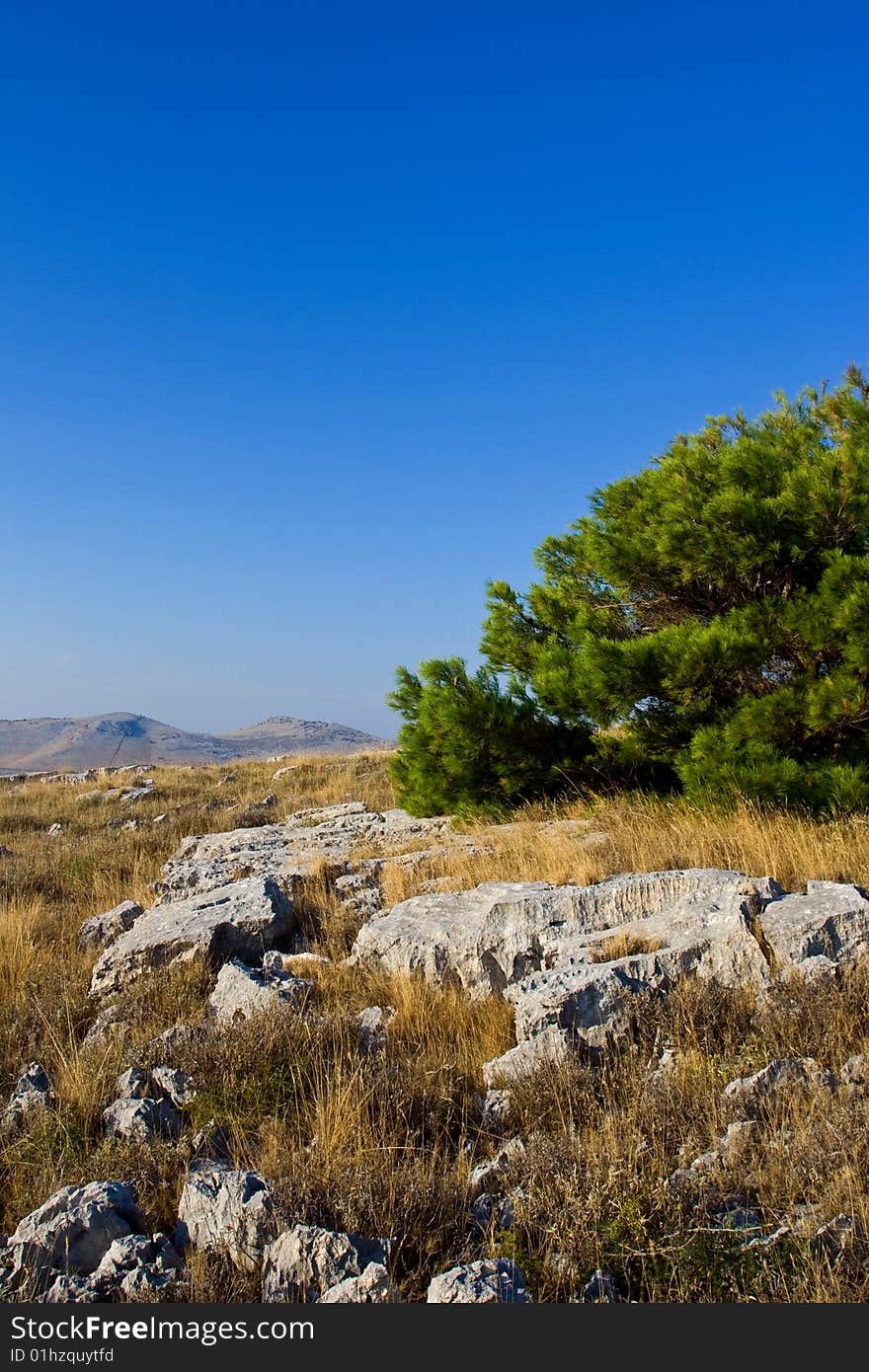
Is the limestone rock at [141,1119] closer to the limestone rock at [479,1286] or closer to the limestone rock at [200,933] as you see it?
the limestone rock at [479,1286]

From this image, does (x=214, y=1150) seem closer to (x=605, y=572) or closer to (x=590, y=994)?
(x=590, y=994)

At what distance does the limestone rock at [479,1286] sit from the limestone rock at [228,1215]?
64cm

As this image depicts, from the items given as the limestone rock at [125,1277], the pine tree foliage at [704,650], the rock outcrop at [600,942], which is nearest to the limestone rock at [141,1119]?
the limestone rock at [125,1277]

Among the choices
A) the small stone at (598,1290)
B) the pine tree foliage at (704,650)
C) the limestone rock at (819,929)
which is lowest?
the small stone at (598,1290)

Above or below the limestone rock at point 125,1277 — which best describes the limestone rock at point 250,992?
above

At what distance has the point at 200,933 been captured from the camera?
5.50 metres

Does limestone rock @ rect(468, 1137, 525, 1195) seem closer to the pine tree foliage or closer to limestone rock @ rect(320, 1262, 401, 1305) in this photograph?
limestone rock @ rect(320, 1262, 401, 1305)

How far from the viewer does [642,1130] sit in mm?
3189

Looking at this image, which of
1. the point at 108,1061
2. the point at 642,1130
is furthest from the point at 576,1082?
the point at 108,1061

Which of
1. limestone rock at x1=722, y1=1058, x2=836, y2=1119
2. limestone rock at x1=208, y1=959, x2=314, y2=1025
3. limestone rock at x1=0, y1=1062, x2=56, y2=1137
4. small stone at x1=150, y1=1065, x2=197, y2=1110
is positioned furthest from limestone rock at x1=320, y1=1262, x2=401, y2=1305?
limestone rock at x1=208, y1=959, x2=314, y2=1025

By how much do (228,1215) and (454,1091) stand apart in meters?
1.23

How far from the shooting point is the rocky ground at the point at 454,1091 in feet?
8.43

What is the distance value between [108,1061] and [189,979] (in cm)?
110

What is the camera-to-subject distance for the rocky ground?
2.57m
